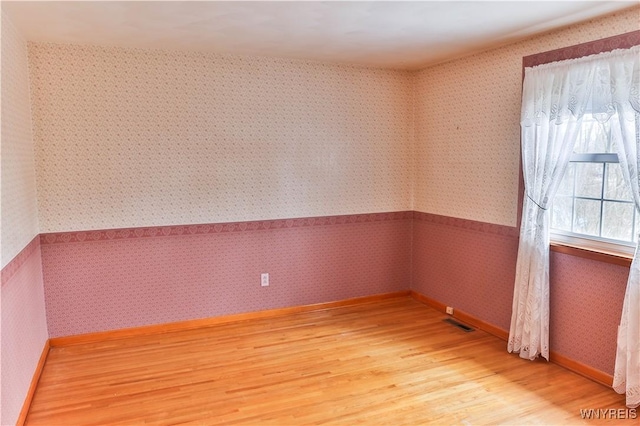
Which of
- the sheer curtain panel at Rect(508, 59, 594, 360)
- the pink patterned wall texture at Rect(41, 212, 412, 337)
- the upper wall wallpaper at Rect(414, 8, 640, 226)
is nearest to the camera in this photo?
the sheer curtain panel at Rect(508, 59, 594, 360)

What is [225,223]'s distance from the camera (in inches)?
153

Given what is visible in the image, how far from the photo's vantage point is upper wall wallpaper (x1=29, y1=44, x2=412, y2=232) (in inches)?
132

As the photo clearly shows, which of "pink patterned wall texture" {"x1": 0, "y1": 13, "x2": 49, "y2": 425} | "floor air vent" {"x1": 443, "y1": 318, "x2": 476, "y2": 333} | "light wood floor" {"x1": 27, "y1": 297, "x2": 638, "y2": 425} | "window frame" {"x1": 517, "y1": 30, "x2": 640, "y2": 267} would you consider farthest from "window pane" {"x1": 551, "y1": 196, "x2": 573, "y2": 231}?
"pink patterned wall texture" {"x1": 0, "y1": 13, "x2": 49, "y2": 425}

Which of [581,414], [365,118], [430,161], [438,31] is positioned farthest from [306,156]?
[581,414]

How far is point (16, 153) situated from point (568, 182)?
3538 millimetres

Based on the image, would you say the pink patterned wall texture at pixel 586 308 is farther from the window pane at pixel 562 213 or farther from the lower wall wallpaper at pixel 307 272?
the window pane at pixel 562 213

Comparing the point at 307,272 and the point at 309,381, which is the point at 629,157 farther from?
the point at 307,272

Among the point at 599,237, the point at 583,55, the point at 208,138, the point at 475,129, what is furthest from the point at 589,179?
the point at 208,138

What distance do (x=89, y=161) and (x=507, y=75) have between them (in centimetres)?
321

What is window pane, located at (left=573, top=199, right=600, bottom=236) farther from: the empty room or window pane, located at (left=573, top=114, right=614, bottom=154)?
window pane, located at (left=573, top=114, right=614, bottom=154)

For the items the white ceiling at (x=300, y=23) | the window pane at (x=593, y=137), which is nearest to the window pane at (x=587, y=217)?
the window pane at (x=593, y=137)

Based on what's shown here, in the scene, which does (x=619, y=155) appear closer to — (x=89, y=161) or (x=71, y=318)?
(x=89, y=161)

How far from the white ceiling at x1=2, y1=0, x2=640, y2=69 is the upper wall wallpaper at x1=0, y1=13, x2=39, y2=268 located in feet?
0.65

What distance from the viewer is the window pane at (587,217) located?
2.95 m
